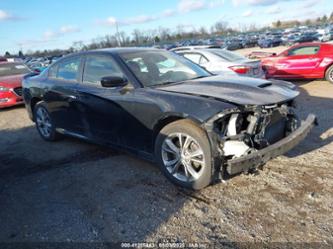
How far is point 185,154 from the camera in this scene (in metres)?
3.51

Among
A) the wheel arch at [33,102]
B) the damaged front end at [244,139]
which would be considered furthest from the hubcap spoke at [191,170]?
the wheel arch at [33,102]

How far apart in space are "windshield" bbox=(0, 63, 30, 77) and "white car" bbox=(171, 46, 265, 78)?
6.21m

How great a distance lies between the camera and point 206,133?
10.7 feet

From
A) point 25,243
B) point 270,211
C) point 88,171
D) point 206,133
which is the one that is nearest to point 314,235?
point 270,211

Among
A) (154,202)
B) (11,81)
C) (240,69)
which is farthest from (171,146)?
(11,81)

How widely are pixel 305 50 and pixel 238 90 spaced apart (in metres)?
8.69

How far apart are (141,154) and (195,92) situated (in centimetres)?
108

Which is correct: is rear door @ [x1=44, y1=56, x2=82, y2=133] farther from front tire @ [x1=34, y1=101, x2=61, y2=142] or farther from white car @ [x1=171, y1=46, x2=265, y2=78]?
white car @ [x1=171, y1=46, x2=265, y2=78]

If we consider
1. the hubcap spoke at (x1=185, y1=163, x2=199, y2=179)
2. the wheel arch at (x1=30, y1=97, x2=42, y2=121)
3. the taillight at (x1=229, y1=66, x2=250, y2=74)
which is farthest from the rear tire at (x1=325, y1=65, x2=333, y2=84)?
the wheel arch at (x1=30, y1=97, x2=42, y2=121)

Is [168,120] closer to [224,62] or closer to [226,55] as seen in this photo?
[224,62]

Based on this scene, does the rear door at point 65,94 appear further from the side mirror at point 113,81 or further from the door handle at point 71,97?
the side mirror at point 113,81

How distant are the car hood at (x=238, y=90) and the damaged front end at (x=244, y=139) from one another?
4.6 inches

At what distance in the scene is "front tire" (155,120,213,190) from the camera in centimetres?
329

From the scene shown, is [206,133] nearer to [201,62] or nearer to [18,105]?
[201,62]
